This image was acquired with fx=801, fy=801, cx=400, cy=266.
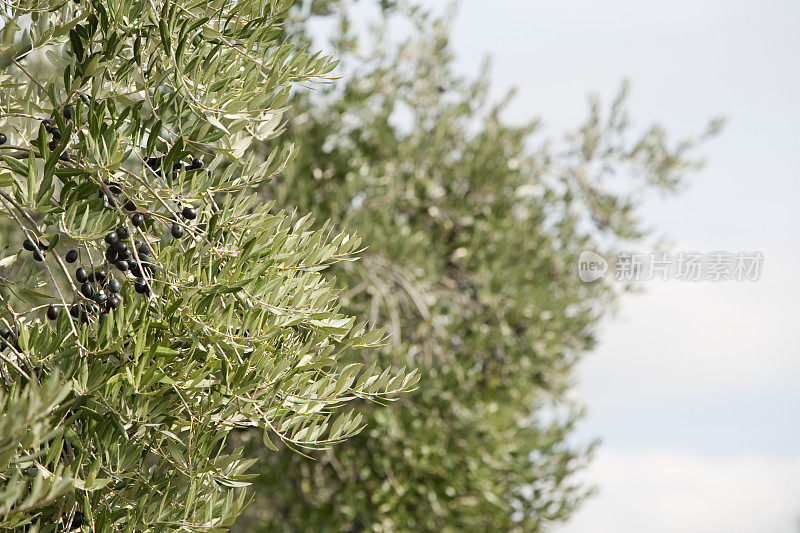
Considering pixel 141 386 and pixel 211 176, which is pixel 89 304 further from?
pixel 211 176

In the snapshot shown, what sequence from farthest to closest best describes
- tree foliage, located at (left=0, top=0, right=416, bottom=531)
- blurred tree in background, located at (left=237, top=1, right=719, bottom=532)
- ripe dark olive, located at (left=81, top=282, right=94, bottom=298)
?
blurred tree in background, located at (left=237, top=1, right=719, bottom=532) < ripe dark olive, located at (left=81, top=282, right=94, bottom=298) < tree foliage, located at (left=0, top=0, right=416, bottom=531)

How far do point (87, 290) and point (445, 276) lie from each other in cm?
426

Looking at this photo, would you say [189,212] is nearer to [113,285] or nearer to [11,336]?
Answer: [113,285]

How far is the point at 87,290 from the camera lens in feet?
6.58

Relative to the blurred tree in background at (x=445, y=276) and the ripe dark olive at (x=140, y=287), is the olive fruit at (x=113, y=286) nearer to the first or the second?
the ripe dark olive at (x=140, y=287)

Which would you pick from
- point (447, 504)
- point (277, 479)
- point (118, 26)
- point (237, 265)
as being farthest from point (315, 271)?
point (277, 479)

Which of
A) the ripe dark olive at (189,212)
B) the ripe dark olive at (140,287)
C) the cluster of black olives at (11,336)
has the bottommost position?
the cluster of black olives at (11,336)

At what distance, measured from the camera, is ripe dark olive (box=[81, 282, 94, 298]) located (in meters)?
2.00

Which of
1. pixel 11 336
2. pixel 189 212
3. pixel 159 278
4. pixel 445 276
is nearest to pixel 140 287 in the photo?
pixel 159 278

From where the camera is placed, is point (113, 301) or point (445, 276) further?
point (445, 276)

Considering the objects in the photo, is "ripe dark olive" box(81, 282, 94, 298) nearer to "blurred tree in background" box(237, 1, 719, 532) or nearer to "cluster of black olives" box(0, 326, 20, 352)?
"cluster of black olives" box(0, 326, 20, 352)

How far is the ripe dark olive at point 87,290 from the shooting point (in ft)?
6.57

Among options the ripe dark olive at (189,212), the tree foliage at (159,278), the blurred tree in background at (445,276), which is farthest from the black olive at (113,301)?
the blurred tree in background at (445,276)

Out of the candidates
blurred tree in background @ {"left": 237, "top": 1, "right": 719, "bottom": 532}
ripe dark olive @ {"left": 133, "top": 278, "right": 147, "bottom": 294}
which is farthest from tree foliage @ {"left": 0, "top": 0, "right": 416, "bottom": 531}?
blurred tree in background @ {"left": 237, "top": 1, "right": 719, "bottom": 532}
